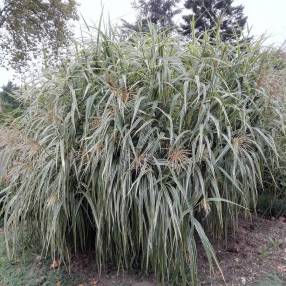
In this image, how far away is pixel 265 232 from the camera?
2.93 metres

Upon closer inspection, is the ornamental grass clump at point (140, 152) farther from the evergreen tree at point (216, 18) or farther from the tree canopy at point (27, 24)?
the tree canopy at point (27, 24)

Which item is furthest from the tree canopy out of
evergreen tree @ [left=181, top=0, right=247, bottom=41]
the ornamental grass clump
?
the ornamental grass clump

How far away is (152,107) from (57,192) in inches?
34.2

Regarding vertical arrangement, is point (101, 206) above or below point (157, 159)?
below

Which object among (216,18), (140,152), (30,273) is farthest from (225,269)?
(216,18)

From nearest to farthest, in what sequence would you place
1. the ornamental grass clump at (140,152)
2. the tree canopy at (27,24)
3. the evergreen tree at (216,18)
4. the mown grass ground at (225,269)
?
1. the ornamental grass clump at (140,152)
2. the mown grass ground at (225,269)
3. the evergreen tree at (216,18)
4. the tree canopy at (27,24)

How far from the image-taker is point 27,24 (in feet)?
46.4

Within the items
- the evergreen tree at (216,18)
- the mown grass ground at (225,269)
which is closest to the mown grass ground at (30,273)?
the mown grass ground at (225,269)

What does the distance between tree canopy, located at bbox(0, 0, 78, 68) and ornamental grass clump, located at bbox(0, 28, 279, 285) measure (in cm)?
1229

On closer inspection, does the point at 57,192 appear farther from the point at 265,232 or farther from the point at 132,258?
the point at 265,232

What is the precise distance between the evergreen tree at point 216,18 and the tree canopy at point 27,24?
5256 millimetres

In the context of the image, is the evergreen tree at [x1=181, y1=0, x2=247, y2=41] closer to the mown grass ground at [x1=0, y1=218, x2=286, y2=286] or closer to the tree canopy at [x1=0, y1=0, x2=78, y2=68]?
the mown grass ground at [x1=0, y1=218, x2=286, y2=286]

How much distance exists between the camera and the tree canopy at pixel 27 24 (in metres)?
14.0

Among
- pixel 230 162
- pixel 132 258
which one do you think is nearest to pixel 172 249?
pixel 132 258
